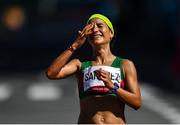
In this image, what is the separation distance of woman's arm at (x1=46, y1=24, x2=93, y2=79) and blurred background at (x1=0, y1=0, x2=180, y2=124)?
10.2m

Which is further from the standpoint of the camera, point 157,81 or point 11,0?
point 11,0

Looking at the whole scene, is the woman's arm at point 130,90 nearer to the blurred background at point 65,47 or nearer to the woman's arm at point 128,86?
the woman's arm at point 128,86

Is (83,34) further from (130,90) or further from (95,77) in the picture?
(130,90)

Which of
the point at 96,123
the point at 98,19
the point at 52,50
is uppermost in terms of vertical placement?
the point at 98,19

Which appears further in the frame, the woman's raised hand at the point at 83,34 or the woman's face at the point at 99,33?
the woman's face at the point at 99,33

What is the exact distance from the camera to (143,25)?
48.8 metres

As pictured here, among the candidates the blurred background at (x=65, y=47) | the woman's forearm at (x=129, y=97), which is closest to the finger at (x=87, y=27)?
the woman's forearm at (x=129, y=97)

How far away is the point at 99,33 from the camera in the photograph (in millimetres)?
8008

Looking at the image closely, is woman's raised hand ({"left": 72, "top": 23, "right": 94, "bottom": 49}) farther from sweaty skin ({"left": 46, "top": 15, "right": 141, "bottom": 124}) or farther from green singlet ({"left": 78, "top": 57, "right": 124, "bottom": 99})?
green singlet ({"left": 78, "top": 57, "right": 124, "bottom": 99})

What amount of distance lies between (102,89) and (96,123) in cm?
32

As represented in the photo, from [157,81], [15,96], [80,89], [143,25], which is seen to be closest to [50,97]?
[15,96]

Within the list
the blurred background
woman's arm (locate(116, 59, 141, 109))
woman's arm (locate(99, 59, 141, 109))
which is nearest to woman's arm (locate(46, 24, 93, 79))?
woman's arm (locate(99, 59, 141, 109))

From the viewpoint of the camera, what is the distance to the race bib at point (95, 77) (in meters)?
8.00

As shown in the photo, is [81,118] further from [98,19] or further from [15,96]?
[15,96]
